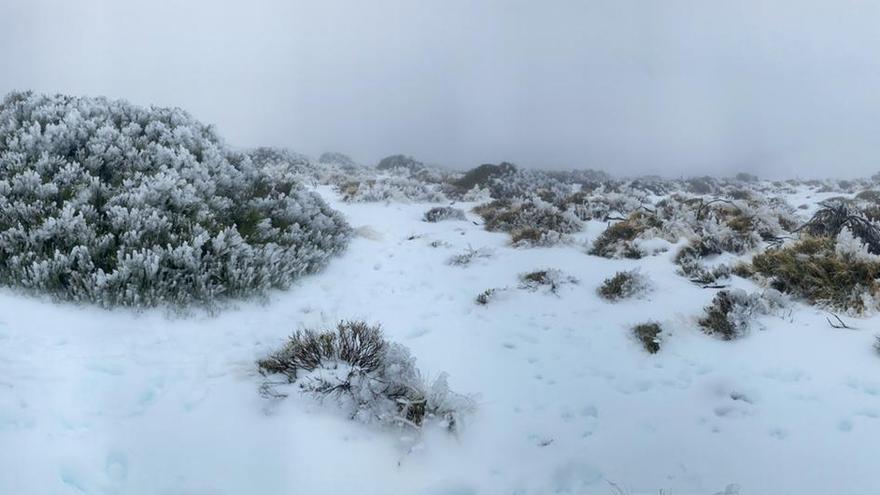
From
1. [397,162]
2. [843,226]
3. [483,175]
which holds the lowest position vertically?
[397,162]

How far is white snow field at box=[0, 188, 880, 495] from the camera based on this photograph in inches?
129

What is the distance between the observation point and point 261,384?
4.16 meters

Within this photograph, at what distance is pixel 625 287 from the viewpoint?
6355 mm

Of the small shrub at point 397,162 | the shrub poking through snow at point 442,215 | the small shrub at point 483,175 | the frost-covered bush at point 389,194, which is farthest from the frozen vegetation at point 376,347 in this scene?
the small shrub at point 397,162

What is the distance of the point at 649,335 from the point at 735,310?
91cm

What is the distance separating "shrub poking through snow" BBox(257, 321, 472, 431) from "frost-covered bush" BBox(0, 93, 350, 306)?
5.56 ft

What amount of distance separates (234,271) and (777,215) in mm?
9707

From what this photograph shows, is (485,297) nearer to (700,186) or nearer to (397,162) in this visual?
(700,186)

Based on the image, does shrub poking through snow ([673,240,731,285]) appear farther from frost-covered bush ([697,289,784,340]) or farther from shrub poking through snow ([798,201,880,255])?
shrub poking through snow ([798,201,880,255])

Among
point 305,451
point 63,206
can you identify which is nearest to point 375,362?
point 305,451

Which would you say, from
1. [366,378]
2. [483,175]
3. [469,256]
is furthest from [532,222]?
[483,175]

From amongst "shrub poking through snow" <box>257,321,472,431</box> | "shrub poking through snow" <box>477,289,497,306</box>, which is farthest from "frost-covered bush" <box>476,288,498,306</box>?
"shrub poking through snow" <box>257,321,472,431</box>

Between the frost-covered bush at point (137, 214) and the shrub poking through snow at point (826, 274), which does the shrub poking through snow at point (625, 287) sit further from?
the frost-covered bush at point (137, 214)

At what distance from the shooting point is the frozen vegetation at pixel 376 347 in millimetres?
3402
